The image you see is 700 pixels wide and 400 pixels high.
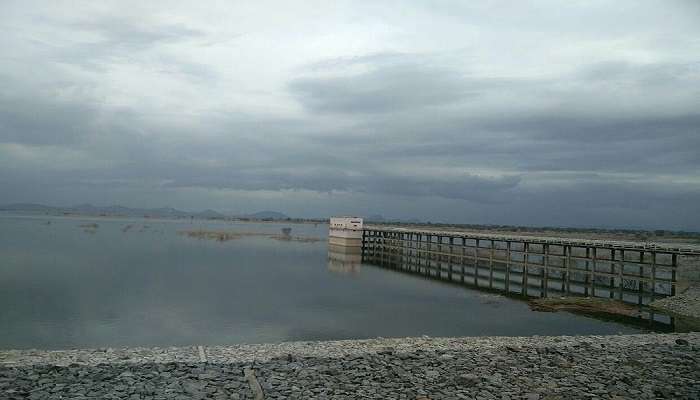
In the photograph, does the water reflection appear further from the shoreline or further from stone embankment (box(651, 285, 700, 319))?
the shoreline

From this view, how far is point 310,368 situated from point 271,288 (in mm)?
23738

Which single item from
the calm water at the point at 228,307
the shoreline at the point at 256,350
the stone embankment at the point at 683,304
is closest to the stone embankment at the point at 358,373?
the shoreline at the point at 256,350

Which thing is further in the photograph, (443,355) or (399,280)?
(399,280)

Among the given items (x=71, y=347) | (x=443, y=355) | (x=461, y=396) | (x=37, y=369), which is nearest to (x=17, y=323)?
(x=71, y=347)

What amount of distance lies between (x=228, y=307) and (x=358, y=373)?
1725 cm

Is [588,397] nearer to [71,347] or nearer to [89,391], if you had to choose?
[89,391]

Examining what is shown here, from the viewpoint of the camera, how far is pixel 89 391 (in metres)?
10.7

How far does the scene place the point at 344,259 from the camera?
65.2m

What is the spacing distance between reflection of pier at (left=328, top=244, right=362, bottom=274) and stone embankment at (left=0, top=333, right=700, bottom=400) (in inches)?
1380

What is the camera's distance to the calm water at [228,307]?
21.8 meters

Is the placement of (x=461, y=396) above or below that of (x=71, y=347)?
above

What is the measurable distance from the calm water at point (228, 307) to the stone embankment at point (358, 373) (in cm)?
570

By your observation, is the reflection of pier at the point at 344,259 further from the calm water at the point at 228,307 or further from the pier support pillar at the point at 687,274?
the pier support pillar at the point at 687,274

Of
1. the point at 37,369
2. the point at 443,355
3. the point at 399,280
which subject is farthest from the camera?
the point at 399,280
